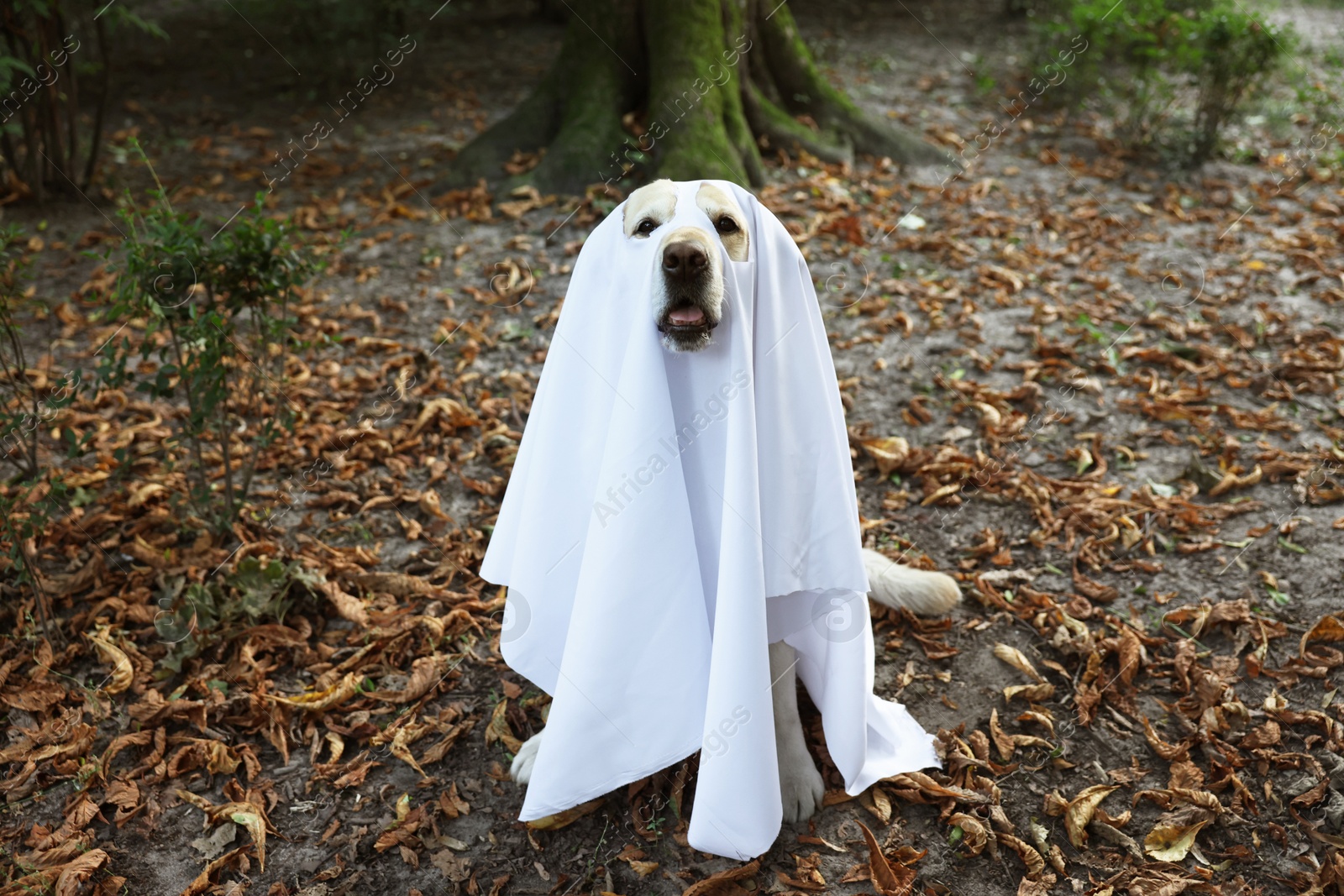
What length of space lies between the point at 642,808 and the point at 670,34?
584 cm

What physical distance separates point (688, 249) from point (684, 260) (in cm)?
3

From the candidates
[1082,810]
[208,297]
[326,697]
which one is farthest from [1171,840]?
[208,297]

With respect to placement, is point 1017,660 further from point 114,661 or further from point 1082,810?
point 114,661

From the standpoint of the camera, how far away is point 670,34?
6.78 m

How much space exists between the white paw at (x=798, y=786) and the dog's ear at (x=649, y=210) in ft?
5.41

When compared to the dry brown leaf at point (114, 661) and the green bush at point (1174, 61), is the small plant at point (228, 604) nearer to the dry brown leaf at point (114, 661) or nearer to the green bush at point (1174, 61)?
the dry brown leaf at point (114, 661)

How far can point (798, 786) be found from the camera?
279cm

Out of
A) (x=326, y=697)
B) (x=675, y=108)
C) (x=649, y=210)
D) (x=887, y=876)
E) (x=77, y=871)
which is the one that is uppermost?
(x=649, y=210)

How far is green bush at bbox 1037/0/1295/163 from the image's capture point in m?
7.41

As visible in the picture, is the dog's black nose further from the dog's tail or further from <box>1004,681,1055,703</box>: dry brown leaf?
<box>1004,681,1055,703</box>: dry brown leaf

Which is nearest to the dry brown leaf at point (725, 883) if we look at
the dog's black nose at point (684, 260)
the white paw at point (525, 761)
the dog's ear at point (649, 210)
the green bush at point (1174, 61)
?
the white paw at point (525, 761)

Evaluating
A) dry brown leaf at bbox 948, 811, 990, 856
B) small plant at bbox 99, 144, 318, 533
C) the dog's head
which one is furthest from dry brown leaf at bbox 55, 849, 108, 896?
dry brown leaf at bbox 948, 811, 990, 856

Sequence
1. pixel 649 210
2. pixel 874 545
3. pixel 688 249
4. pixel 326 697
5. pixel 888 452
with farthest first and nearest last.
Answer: pixel 888 452 → pixel 874 545 → pixel 326 697 → pixel 649 210 → pixel 688 249

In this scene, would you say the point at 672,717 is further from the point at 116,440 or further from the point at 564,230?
the point at 564,230
